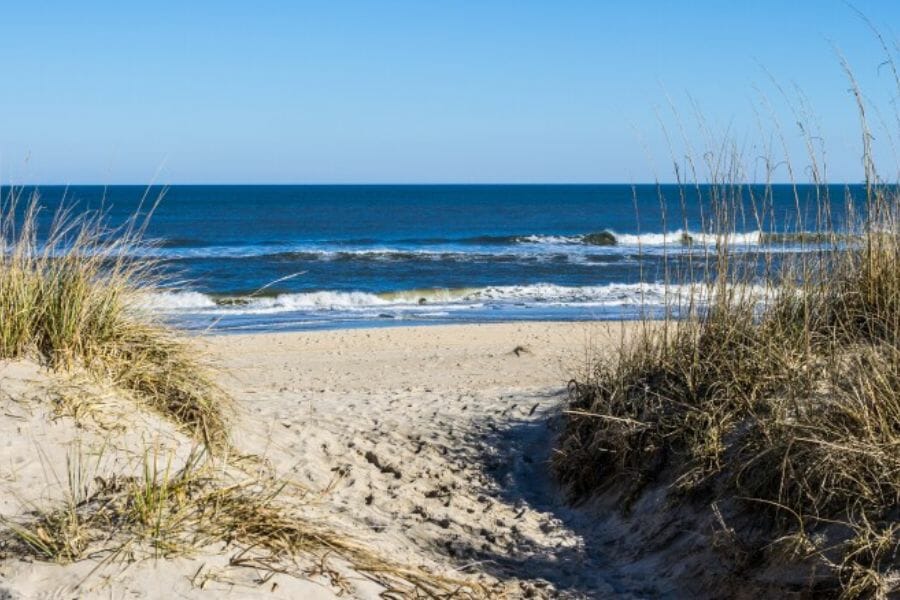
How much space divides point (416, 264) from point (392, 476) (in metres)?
23.6

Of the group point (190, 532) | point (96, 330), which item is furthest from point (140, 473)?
point (96, 330)

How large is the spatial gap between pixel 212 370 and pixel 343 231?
41115mm

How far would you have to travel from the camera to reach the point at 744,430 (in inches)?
218

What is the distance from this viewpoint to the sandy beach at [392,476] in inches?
148

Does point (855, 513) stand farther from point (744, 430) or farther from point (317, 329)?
point (317, 329)

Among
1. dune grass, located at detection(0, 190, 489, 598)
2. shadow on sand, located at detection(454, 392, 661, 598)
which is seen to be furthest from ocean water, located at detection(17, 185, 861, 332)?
shadow on sand, located at detection(454, 392, 661, 598)

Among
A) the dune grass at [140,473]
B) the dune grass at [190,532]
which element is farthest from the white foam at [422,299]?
the dune grass at [190,532]

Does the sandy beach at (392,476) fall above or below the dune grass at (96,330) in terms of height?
below

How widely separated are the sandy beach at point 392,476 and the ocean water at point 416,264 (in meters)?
1.14

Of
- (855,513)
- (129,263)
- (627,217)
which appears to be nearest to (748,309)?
(855,513)

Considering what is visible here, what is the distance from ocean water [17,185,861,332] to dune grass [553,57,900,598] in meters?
0.34

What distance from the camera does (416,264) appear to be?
30.1 metres

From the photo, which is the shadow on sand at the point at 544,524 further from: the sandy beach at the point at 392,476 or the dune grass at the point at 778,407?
the dune grass at the point at 778,407

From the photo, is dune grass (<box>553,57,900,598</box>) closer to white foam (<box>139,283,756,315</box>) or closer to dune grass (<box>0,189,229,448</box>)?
dune grass (<box>0,189,229,448</box>)
